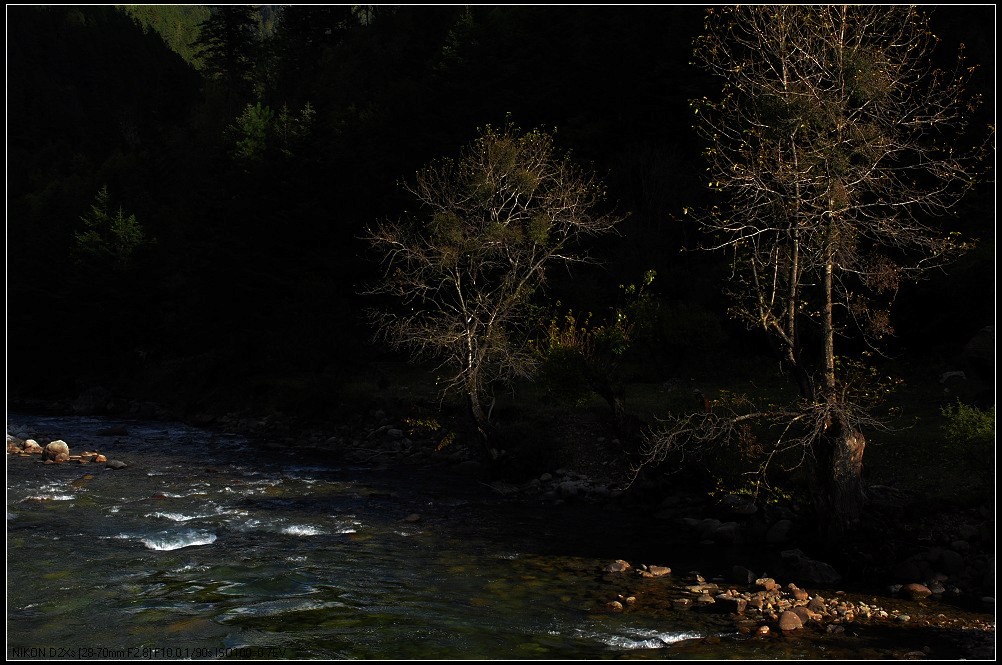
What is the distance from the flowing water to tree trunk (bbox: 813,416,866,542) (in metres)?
2.73

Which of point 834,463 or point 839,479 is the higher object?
point 834,463

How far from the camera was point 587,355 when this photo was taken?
26078 mm

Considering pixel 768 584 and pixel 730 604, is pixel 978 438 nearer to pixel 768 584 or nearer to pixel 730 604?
pixel 768 584

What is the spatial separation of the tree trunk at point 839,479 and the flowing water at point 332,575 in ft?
8.95

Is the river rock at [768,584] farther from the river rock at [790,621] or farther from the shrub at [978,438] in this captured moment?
the shrub at [978,438]

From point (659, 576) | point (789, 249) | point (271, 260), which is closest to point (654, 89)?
point (271, 260)

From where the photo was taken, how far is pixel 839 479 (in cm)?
1719

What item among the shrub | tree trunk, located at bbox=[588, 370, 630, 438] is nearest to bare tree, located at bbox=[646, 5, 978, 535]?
the shrub

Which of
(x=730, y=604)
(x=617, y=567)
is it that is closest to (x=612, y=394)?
(x=617, y=567)

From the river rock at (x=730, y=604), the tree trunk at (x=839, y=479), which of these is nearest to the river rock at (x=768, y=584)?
the river rock at (x=730, y=604)

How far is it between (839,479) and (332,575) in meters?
10.2

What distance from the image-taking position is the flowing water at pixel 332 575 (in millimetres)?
12797

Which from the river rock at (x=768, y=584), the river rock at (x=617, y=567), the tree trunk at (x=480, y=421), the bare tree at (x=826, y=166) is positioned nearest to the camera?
the river rock at (x=768, y=584)

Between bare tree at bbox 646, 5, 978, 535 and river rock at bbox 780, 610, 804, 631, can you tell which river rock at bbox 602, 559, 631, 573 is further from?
river rock at bbox 780, 610, 804, 631
